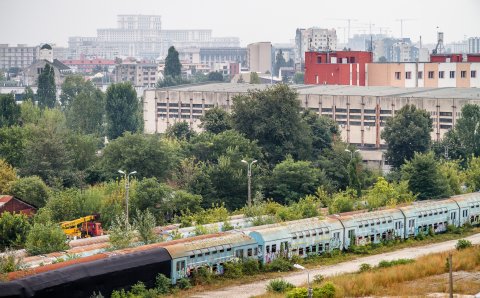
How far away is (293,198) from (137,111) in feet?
147

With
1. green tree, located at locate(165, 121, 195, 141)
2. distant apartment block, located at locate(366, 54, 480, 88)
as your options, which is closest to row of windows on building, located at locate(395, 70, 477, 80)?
distant apartment block, located at locate(366, 54, 480, 88)

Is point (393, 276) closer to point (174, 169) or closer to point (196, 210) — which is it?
point (196, 210)

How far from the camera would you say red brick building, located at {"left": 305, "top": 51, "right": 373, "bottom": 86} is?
4309 inches

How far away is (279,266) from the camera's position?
131 feet

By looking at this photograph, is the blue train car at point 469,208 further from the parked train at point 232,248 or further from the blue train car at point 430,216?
the blue train car at point 430,216

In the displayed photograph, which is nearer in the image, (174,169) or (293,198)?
(293,198)

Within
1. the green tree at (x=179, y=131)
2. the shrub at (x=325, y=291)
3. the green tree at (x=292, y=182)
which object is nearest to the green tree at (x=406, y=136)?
the green tree at (x=292, y=182)

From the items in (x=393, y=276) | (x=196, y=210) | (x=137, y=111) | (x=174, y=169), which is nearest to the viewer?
(x=393, y=276)

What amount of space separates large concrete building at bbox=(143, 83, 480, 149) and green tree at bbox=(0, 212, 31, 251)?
37.3 meters

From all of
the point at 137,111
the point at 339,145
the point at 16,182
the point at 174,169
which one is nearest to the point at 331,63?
the point at 137,111

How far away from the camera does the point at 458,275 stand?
3856cm

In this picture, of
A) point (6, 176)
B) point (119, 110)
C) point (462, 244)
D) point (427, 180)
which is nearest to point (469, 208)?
point (427, 180)

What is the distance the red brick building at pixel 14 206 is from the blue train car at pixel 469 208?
19436 millimetres

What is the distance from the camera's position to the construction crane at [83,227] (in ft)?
153
